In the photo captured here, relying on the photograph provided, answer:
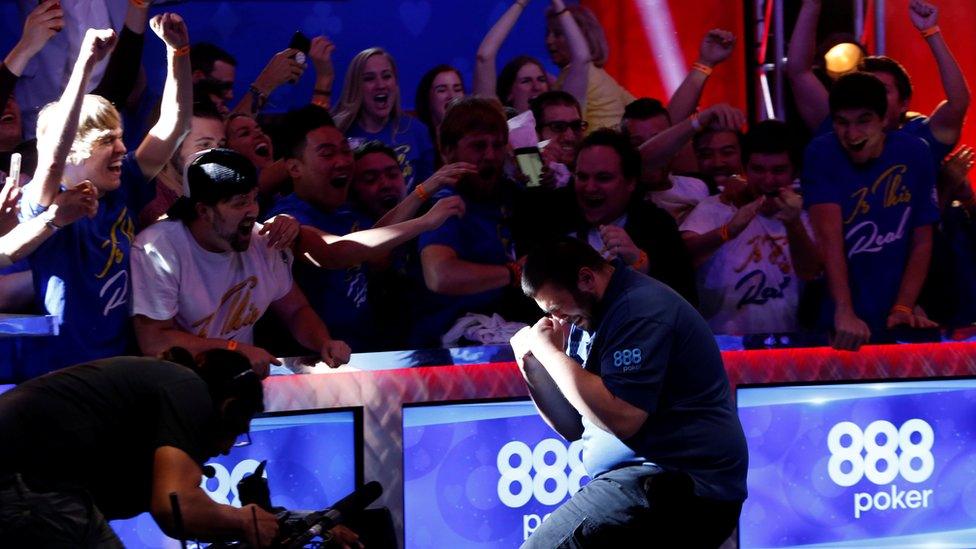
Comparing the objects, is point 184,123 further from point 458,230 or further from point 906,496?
point 906,496

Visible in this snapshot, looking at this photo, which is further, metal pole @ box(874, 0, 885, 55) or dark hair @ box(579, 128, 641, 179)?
metal pole @ box(874, 0, 885, 55)

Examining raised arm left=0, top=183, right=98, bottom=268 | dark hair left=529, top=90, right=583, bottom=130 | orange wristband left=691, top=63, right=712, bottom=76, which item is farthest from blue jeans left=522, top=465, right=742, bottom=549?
orange wristband left=691, top=63, right=712, bottom=76

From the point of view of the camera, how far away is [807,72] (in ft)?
22.2

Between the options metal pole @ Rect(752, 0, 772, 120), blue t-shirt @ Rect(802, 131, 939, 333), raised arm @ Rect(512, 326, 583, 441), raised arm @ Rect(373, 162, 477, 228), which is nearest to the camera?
raised arm @ Rect(512, 326, 583, 441)

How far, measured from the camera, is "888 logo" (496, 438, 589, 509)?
514 centimetres

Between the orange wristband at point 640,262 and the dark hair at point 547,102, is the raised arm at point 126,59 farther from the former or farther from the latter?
the orange wristband at point 640,262

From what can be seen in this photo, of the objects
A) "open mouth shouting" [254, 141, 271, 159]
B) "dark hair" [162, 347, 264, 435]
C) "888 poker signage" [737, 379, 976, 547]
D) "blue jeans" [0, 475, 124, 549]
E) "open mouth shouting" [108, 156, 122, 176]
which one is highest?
"open mouth shouting" [108, 156, 122, 176]

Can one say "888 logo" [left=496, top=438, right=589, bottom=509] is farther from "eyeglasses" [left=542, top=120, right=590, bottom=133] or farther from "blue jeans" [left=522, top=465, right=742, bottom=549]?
"eyeglasses" [left=542, top=120, right=590, bottom=133]

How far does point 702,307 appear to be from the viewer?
5.79 metres

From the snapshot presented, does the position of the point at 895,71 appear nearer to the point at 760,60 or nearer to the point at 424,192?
the point at 760,60

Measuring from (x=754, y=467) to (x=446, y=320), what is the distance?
1.31 metres

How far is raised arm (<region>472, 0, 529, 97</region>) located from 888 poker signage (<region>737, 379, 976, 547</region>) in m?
2.28

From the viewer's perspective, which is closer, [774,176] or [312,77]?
[774,176]

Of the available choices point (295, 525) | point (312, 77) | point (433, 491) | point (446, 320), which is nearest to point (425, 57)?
point (312, 77)
